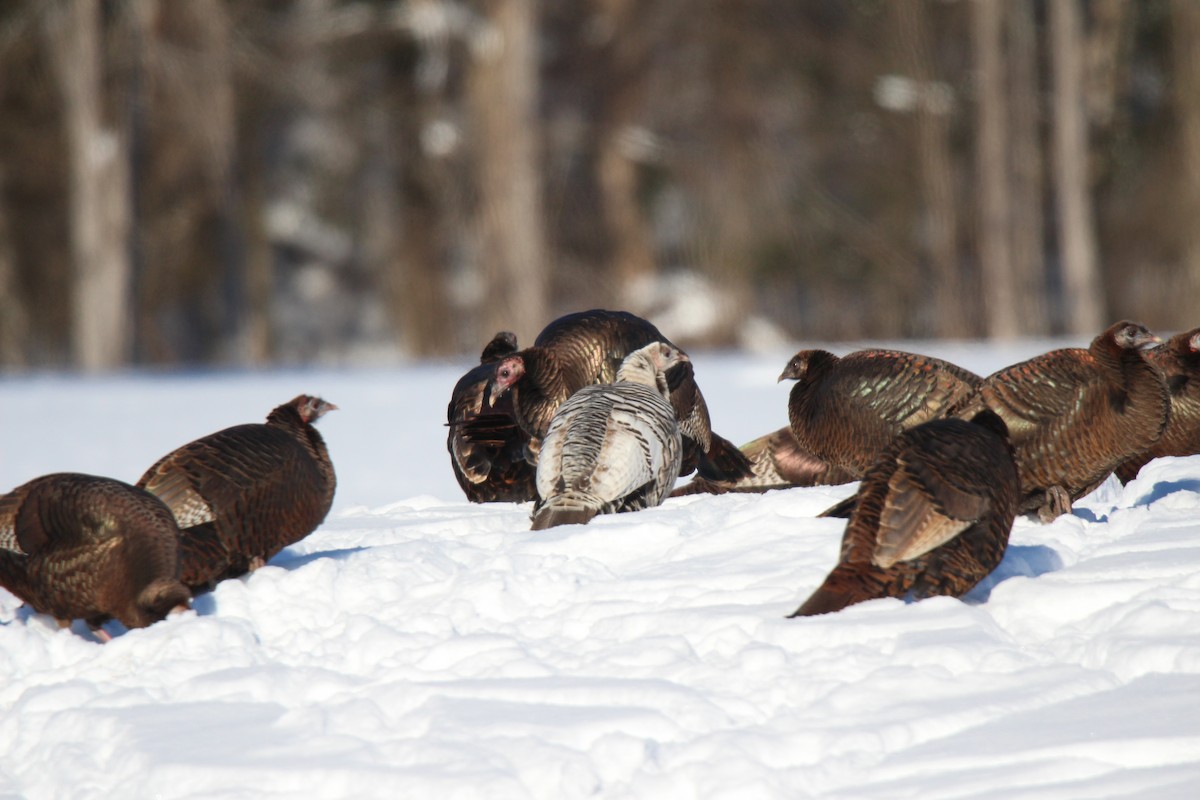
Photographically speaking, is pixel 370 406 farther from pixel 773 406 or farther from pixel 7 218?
pixel 7 218

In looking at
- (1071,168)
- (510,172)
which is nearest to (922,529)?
(510,172)

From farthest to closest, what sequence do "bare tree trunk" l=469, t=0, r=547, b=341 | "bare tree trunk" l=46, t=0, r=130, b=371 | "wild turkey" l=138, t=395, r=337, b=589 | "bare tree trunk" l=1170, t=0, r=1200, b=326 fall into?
"bare tree trunk" l=1170, t=0, r=1200, b=326 → "bare tree trunk" l=469, t=0, r=547, b=341 → "bare tree trunk" l=46, t=0, r=130, b=371 → "wild turkey" l=138, t=395, r=337, b=589

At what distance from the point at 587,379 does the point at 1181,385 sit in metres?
2.31

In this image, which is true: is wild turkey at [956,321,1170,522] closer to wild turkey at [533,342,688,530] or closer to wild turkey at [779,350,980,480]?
wild turkey at [779,350,980,480]

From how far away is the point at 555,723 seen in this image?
132 inches

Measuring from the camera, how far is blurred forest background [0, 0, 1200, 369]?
18.0m

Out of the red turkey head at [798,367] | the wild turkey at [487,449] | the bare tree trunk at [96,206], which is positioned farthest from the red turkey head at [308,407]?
the bare tree trunk at [96,206]

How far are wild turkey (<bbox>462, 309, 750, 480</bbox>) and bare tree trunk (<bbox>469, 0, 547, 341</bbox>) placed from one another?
8.26m

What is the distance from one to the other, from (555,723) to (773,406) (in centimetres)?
704

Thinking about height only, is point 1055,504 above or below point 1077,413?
below

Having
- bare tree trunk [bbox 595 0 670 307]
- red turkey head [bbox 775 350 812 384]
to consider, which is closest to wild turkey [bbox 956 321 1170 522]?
red turkey head [bbox 775 350 812 384]

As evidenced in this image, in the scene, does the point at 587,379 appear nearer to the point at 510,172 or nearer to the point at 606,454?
the point at 606,454

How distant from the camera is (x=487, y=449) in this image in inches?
237

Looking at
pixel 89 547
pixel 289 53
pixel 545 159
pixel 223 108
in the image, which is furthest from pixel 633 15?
pixel 89 547
